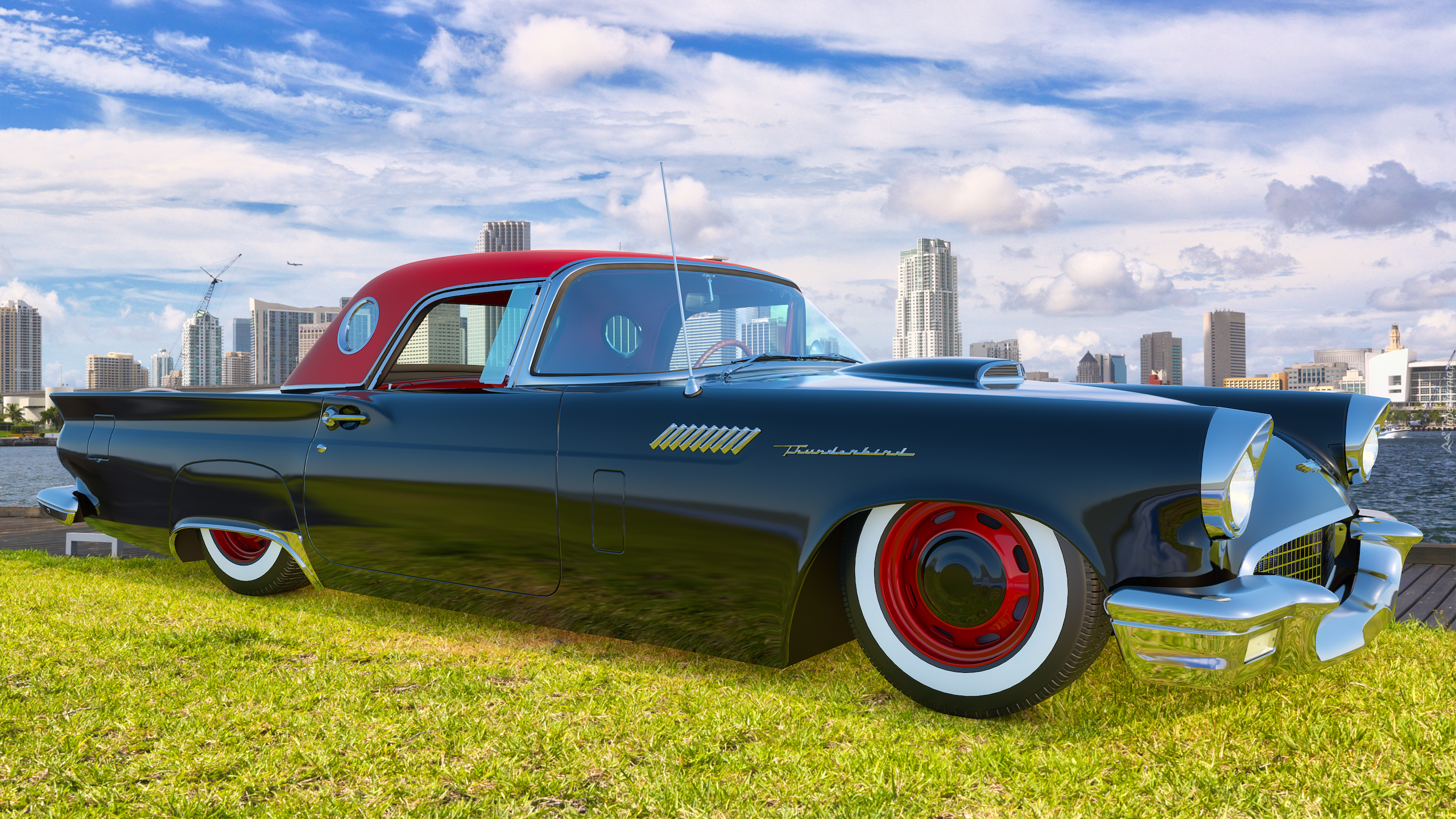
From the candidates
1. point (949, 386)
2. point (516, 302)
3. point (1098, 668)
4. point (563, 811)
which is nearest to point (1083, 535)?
point (949, 386)

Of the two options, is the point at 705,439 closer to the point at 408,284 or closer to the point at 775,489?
the point at 775,489

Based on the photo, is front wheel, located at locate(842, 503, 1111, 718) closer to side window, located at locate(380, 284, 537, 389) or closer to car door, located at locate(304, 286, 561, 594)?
car door, located at locate(304, 286, 561, 594)

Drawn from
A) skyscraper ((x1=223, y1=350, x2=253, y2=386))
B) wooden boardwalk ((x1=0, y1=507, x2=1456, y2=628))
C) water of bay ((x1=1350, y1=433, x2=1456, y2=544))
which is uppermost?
skyscraper ((x1=223, y1=350, x2=253, y2=386))

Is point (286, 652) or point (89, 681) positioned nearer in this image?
point (89, 681)

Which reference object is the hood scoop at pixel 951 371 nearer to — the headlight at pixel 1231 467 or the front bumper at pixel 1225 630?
the headlight at pixel 1231 467

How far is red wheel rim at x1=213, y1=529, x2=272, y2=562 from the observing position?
4250 millimetres

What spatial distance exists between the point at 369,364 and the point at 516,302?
84 centimetres

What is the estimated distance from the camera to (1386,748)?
214 cm

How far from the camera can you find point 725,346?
336cm

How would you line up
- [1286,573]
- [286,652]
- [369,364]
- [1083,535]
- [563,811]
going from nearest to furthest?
[563,811], [1083,535], [1286,573], [286,652], [369,364]

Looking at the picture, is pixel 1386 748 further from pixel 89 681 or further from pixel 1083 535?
pixel 89 681

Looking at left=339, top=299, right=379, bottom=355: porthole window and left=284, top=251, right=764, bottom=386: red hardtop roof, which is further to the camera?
left=339, top=299, right=379, bottom=355: porthole window

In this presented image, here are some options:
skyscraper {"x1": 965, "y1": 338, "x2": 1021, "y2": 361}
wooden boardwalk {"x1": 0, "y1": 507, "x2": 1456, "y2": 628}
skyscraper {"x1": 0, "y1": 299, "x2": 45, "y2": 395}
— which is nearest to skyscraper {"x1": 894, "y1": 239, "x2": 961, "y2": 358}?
skyscraper {"x1": 965, "y1": 338, "x2": 1021, "y2": 361}

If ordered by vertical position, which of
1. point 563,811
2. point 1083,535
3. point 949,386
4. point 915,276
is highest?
point 915,276
